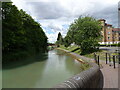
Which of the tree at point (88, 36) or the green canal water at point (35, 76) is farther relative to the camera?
the tree at point (88, 36)

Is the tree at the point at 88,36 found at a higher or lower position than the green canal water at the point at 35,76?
higher

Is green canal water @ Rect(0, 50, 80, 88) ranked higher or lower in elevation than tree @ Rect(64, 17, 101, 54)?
lower

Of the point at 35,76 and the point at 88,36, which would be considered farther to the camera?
the point at 88,36

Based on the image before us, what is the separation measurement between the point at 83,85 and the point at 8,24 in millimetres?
17161

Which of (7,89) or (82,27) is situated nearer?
(7,89)

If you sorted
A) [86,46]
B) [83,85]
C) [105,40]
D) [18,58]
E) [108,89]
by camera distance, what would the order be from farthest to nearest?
[105,40] < [86,46] < [18,58] < [108,89] < [83,85]

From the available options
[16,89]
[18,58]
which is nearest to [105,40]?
[18,58]

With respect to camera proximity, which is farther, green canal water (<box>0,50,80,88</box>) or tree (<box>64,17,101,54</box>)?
tree (<box>64,17,101,54</box>)

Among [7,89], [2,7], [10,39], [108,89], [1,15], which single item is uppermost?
[2,7]

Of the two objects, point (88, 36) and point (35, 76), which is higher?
point (88, 36)

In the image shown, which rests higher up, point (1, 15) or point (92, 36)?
point (1, 15)

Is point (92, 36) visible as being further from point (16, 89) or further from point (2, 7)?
point (16, 89)

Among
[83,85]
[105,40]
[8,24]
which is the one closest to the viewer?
[83,85]

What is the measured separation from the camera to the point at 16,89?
6707mm
